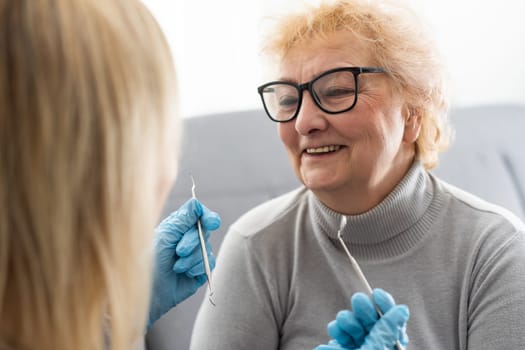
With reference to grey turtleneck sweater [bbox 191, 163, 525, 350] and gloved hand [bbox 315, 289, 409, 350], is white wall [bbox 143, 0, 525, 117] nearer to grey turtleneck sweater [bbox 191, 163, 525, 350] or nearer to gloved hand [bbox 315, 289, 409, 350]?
grey turtleneck sweater [bbox 191, 163, 525, 350]

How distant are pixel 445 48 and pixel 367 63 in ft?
4.30

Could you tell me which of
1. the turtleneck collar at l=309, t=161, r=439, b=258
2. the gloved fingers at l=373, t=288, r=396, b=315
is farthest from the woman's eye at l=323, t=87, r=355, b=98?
the gloved fingers at l=373, t=288, r=396, b=315

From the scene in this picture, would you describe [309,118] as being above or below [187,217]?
above

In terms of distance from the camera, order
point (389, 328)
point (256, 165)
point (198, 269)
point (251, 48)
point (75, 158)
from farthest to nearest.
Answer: point (251, 48) < point (256, 165) < point (198, 269) < point (389, 328) < point (75, 158)

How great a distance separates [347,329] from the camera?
→ 1.17 m

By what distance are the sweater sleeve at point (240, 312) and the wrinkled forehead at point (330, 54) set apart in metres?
0.43

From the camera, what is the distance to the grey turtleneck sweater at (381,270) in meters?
1.40

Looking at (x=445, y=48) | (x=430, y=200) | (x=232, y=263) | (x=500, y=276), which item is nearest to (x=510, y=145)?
(x=445, y=48)

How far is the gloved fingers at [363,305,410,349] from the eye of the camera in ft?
3.64

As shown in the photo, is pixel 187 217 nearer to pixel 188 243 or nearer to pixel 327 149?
pixel 188 243

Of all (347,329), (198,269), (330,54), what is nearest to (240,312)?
(198,269)

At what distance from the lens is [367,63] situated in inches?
56.1

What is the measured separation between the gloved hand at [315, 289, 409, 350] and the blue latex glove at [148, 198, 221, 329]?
0.38 metres

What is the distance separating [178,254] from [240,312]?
0.63 ft
